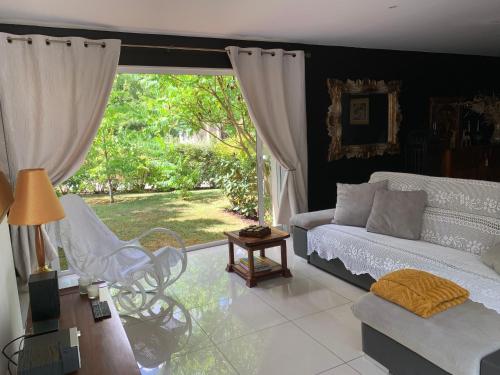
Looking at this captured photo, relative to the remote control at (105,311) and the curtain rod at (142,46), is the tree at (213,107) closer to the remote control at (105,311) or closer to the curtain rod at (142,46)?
the curtain rod at (142,46)

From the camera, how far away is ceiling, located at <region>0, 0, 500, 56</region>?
3119mm

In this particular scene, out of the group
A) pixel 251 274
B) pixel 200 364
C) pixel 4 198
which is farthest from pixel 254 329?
pixel 4 198

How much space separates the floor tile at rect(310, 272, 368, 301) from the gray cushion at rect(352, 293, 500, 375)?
3.35 feet

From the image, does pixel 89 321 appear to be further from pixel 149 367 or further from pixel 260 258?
pixel 260 258

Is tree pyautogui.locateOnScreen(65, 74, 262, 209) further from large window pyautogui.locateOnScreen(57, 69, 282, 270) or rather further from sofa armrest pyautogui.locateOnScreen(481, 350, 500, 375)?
sofa armrest pyautogui.locateOnScreen(481, 350, 500, 375)

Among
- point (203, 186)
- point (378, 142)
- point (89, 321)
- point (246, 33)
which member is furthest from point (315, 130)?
point (89, 321)

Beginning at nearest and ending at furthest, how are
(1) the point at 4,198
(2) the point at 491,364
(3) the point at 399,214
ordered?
1. (2) the point at 491,364
2. (1) the point at 4,198
3. (3) the point at 399,214

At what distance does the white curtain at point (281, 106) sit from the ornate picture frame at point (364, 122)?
1.62 feet

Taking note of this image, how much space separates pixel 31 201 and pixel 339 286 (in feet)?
7.91

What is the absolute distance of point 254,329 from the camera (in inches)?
104

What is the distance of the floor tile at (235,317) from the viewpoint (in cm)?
264

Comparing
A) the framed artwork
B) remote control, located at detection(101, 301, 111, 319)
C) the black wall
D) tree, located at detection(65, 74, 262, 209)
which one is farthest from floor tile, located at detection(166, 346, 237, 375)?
the framed artwork

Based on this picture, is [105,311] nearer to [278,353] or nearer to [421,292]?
[278,353]

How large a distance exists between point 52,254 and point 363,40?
165 inches
